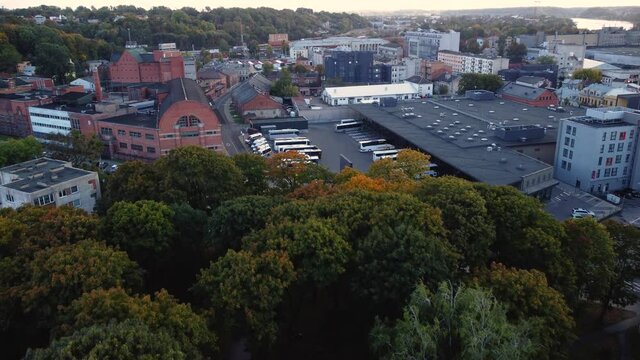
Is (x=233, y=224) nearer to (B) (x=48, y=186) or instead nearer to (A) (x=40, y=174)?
(B) (x=48, y=186)

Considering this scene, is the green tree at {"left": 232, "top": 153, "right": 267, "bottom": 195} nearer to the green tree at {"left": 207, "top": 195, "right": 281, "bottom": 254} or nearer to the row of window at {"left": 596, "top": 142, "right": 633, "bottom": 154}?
the green tree at {"left": 207, "top": 195, "right": 281, "bottom": 254}

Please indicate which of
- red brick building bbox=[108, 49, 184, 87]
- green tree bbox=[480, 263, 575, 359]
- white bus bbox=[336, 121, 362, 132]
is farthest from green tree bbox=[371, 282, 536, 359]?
red brick building bbox=[108, 49, 184, 87]

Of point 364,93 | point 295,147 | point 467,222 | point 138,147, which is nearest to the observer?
point 467,222

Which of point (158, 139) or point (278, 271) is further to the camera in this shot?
point (158, 139)

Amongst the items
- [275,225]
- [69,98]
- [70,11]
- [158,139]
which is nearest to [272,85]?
[69,98]

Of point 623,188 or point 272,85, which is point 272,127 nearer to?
point 272,85

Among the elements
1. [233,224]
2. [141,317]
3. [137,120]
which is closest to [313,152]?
[137,120]
